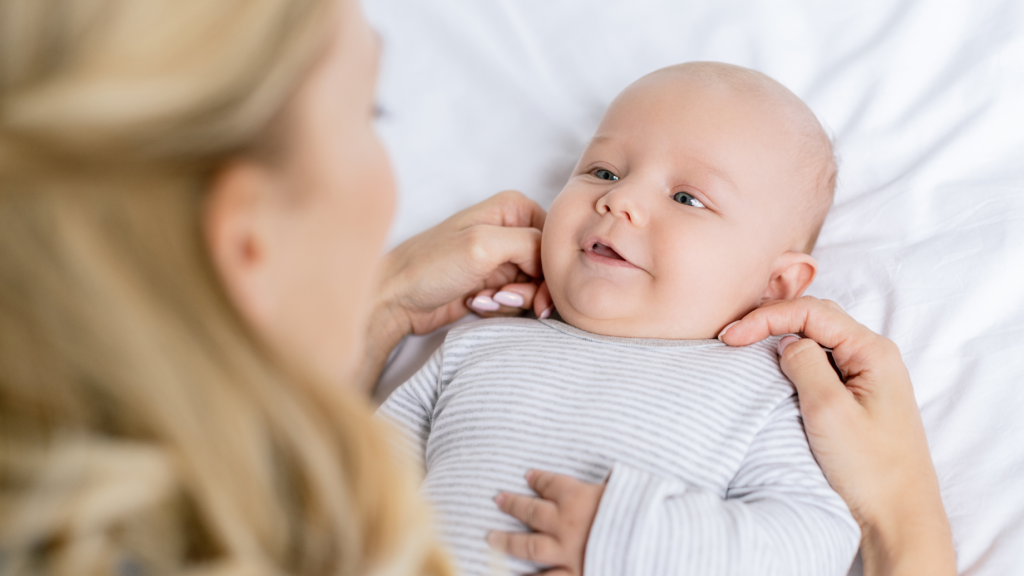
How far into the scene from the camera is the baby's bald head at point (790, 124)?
1382mm

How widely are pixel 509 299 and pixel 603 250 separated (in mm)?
255

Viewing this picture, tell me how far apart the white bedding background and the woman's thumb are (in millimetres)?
229

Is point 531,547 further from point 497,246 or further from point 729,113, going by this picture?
point 729,113

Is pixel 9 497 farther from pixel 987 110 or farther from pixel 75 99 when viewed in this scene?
pixel 987 110

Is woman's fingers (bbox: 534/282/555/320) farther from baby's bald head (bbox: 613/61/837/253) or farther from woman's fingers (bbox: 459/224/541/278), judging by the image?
baby's bald head (bbox: 613/61/837/253)

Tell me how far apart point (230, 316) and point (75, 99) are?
0.18m

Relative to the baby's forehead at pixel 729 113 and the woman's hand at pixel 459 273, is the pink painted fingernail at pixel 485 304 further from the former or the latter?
the baby's forehead at pixel 729 113

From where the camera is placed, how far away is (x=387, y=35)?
72.8 inches

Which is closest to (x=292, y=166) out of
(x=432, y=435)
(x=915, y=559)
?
(x=432, y=435)

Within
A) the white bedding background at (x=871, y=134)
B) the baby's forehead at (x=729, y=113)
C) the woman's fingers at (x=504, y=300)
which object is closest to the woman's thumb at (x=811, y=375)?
the white bedding background at (x=871, y=134)

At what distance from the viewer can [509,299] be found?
1.50m

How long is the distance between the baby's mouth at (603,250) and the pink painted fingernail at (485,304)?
11.2 inches

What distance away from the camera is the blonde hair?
1.62 ft

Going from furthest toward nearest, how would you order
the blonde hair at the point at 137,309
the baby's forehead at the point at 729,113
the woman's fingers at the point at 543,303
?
the woman's fingers at the point at 543,303 < the baby's forehead at the point at 729,113 < the blonde hair at the point at 137,309
